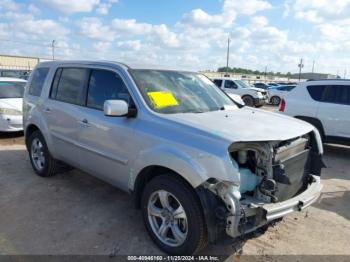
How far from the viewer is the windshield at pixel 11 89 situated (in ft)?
30.7

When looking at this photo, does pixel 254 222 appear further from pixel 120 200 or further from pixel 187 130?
pixel 120 200

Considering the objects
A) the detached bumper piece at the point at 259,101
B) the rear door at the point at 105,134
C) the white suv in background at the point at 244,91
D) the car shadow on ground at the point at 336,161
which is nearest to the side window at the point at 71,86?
the rear door at the point at 105,134

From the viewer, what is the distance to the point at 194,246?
123 inches

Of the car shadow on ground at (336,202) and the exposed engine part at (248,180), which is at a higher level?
the exposed engine part at (248,180)

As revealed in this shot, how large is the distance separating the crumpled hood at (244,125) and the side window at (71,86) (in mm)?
1662

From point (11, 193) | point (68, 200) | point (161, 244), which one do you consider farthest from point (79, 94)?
point (161, 244)

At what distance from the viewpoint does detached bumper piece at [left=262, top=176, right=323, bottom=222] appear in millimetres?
2975

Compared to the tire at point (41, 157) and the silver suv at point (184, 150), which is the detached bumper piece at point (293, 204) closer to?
the silver suv at point (184, 150)

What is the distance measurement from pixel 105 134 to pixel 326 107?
5822mm

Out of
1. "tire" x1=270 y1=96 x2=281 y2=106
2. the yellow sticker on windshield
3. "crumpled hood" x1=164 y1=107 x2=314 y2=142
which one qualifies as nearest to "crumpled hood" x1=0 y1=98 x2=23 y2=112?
the yellow sticker on windshield

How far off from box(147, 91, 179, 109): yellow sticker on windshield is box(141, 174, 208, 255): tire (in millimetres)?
820

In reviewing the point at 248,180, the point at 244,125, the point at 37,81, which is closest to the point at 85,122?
the point at 37,81

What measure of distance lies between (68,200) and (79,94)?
151 cm

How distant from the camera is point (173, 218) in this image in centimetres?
335
